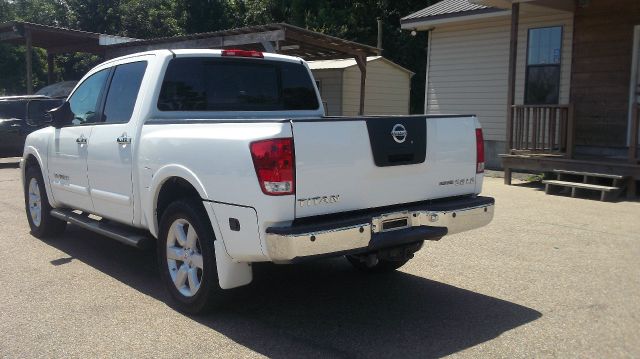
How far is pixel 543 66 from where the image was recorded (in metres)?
13.3

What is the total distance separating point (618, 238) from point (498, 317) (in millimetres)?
3544

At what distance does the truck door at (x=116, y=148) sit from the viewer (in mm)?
5293

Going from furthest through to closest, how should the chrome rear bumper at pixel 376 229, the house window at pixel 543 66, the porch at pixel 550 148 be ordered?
the house window at pixel 543 66
the porch at pixel 550 148
the chrome rear bumper at pixel 376 229

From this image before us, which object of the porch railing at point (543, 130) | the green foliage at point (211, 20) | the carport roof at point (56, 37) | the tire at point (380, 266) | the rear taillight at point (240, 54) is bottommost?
the tire at point (380, 266)

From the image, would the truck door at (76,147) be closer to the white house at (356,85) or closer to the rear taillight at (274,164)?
the rear taillight at (274,164)

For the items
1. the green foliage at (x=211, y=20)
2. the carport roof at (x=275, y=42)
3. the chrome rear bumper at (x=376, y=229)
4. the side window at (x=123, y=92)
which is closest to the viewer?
the chrome rear bumper at (x=376, y=229)

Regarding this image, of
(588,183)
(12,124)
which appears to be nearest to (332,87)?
(12,124)

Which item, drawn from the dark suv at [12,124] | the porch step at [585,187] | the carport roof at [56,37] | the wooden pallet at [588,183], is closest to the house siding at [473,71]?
the wooden pallet at [588,183]

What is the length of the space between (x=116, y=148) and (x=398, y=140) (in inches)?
101

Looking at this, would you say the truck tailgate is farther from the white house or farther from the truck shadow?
the white house

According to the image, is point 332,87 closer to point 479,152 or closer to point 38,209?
point 38,209

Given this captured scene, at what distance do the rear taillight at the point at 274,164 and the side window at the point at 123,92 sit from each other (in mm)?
2089

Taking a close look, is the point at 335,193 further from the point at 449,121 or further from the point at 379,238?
the point at 449,121

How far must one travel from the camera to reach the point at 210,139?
4.25m
